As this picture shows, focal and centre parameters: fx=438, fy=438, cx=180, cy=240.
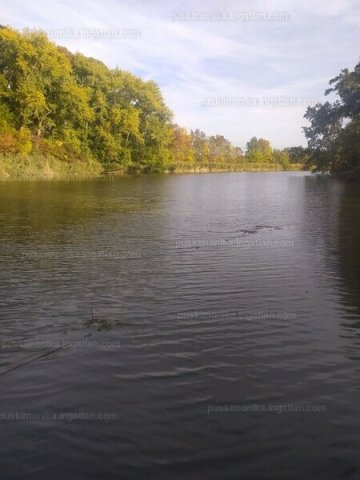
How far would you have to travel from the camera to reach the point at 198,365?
7434mm

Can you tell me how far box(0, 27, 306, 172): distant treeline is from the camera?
63.9 meters

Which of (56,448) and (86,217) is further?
(86,217)

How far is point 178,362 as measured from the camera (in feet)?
24.7

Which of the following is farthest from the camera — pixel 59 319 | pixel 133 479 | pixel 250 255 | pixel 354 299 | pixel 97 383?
pixel 250 255

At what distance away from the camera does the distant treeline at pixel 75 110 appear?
63906mm

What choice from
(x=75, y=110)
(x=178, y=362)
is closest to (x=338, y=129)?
(x=75, y=110)

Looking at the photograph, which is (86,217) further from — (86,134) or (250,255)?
(86,134)

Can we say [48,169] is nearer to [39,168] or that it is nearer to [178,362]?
[39,168]

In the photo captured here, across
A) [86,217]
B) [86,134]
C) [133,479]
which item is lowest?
[133,479]

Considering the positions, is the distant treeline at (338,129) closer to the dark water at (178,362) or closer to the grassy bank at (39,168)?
the grassy bank at (39,168)

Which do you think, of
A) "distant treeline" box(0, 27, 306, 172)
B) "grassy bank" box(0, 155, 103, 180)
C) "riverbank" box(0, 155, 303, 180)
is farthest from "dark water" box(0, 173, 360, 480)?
"distant treeline" box(0, 27, 306, 172)

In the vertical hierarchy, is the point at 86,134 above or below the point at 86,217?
above

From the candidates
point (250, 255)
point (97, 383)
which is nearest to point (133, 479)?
point (97, 383)

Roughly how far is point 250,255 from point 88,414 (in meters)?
10.7
